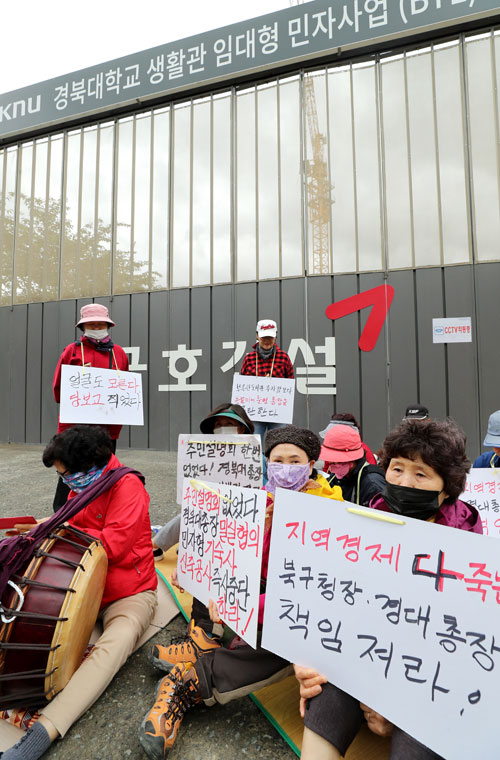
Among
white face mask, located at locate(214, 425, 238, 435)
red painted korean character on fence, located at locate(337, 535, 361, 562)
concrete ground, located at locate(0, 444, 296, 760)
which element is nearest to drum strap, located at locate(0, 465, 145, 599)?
concrete ground, located at locate(0, 444, 296, 760)

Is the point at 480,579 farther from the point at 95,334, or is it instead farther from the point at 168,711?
the point at 95,334

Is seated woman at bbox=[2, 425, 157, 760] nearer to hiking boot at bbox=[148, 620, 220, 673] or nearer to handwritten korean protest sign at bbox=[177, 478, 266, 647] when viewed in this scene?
hiking boot at bbox=[148, 620, 220, 673]

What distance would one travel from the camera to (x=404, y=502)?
153cm

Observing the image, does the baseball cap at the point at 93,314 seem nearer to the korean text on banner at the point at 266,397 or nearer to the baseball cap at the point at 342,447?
the korean text on banner at the point at 266,397

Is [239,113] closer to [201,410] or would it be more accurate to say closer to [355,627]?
[201,410]

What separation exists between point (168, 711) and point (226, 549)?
57cm

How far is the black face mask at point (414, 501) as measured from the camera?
1511mm

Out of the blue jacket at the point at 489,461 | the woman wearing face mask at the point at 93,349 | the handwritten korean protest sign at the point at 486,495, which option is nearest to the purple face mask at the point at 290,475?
the handwritten korean protest sign at the point at 486,495

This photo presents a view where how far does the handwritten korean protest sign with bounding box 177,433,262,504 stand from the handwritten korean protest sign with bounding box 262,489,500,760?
1.07 metres

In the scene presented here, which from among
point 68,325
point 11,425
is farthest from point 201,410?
point 11,425

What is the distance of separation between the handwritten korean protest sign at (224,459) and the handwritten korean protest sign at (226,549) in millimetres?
520

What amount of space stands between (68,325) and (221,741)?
784cm

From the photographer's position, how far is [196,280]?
763 centimetres

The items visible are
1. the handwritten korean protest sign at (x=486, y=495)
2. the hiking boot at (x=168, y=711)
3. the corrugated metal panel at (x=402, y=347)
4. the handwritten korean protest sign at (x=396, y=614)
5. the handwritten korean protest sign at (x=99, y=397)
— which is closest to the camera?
the handwritten korean protest sign at (x=396, y=614)
